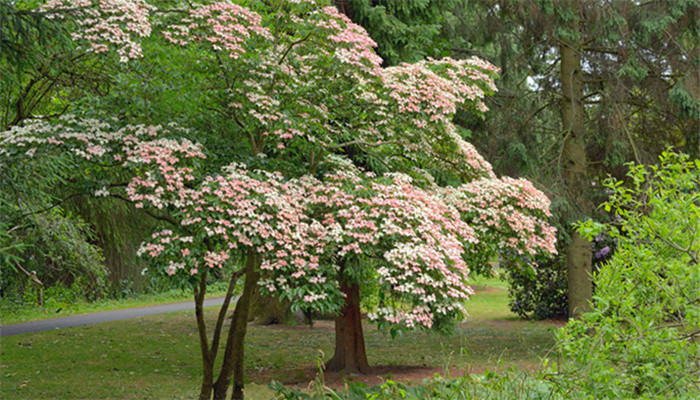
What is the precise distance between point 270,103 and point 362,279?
85.3 inches

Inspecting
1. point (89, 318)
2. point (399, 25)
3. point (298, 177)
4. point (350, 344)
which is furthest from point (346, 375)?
point (89, 318)

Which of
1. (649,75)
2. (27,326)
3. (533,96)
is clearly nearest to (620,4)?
(649,75)

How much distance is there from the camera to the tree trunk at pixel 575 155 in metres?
12.5

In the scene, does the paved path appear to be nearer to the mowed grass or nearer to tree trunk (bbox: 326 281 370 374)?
the mowed grass

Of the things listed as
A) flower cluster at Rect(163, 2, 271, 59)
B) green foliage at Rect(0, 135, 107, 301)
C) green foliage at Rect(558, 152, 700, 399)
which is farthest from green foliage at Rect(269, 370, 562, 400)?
flower cluster at Rect(163, 2, 271, 59)

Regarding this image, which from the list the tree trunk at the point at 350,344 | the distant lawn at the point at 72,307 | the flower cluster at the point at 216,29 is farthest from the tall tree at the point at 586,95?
the distant lawn at the point at 72,307

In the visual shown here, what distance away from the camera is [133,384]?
914 centimetres

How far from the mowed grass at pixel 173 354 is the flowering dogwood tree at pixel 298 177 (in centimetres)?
121

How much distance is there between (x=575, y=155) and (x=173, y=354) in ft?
29.1

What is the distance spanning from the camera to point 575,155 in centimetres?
1261

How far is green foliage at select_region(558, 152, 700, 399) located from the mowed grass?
101 inches

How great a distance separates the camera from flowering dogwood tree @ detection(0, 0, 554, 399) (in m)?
6.11

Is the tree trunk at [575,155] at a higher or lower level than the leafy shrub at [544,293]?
higher

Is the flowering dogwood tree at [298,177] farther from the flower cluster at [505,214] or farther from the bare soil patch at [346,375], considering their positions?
the bare soil patch at [346,375]
